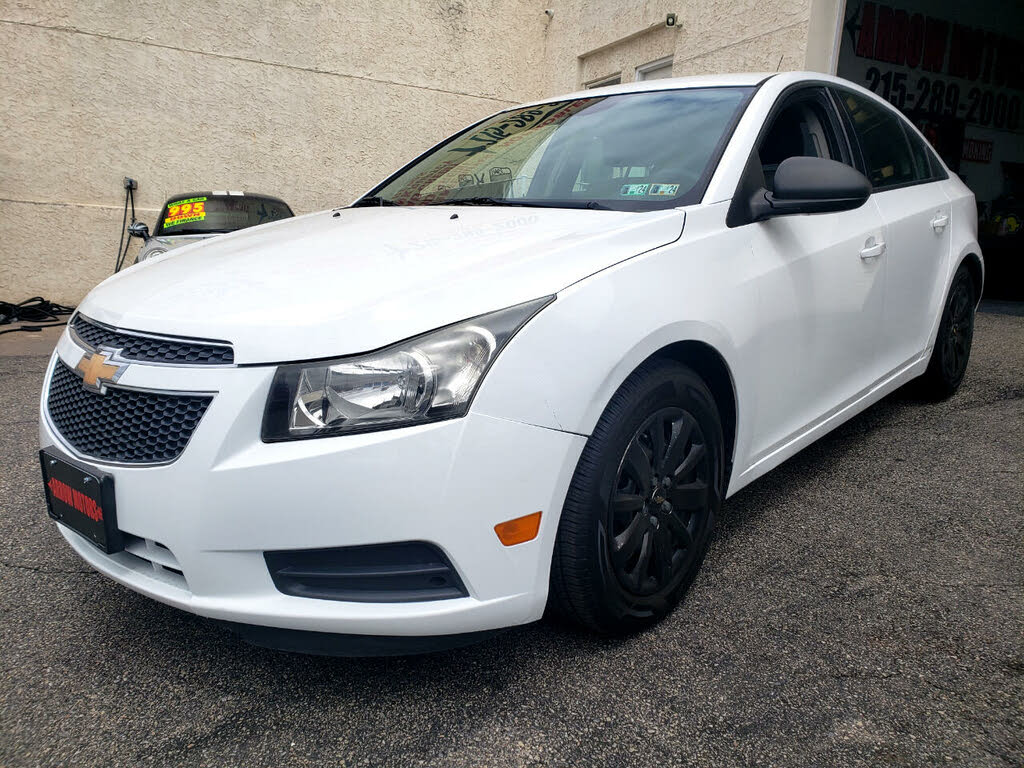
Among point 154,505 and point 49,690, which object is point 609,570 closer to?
point 154,505

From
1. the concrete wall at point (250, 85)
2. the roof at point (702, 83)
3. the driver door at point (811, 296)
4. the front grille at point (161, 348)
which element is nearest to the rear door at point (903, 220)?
the driver door at point (811, 296)

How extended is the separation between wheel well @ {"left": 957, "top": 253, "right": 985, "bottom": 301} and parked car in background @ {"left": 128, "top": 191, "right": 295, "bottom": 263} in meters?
5.74

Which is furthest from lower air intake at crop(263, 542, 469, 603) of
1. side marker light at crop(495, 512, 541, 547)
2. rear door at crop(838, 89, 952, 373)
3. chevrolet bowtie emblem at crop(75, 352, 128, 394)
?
rear door at crop(838, 89, 952, 373)

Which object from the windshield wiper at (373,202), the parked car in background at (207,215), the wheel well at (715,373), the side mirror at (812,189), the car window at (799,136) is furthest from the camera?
the parked car in background at (207,215)

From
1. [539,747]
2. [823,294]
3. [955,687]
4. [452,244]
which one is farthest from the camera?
[823,294]

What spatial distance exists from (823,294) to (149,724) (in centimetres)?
221

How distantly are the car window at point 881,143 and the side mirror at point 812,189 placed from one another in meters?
0.91

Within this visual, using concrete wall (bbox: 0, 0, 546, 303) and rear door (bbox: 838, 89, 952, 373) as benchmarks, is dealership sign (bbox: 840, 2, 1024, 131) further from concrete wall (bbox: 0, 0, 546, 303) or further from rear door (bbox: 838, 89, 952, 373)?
rear door (bbox: 838, 89, 952, 373)

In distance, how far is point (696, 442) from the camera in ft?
6.59

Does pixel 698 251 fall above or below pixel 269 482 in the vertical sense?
above

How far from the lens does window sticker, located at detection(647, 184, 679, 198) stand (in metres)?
Answer: 2.14

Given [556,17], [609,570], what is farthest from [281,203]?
[609,570]

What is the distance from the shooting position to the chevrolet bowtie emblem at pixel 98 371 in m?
1.66

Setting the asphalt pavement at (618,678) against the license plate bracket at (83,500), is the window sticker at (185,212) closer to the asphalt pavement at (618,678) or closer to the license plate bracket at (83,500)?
the asphalt pavement at (618,678)
